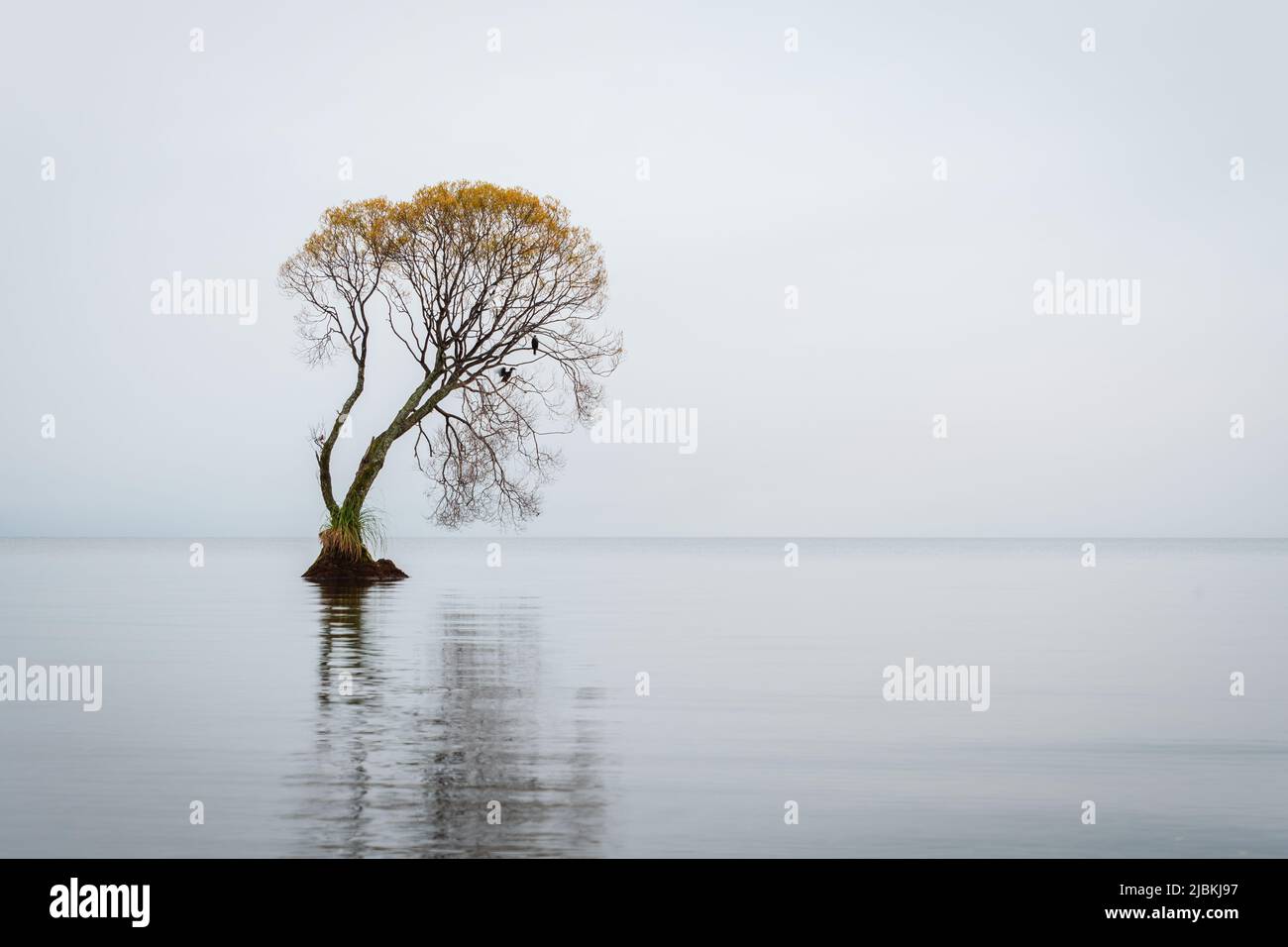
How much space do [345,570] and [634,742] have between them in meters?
31.7

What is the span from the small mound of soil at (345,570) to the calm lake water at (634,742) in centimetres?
1425

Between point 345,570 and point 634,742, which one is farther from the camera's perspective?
point 345,570

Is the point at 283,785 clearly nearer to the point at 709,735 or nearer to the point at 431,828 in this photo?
the point at 431,828

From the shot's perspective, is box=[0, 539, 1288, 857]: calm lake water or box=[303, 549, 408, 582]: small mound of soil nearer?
box=[0, 539, 1288, 857]: calm lake water

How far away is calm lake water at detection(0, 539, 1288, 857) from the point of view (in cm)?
859

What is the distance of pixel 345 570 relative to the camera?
42.2 meters

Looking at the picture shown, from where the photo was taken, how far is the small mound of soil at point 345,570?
42281 mm

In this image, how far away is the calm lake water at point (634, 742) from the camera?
859 centimetres

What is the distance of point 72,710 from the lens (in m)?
14.6

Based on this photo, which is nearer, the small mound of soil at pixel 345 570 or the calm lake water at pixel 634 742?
the calm lake water at pixel 634 742

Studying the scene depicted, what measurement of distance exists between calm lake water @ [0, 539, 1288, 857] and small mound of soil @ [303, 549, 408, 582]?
46.7 ft

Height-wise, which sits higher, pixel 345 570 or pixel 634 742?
pixel 345 570

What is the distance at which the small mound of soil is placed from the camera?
42281mm

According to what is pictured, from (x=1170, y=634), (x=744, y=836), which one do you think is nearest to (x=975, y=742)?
(x=744, y=836)
